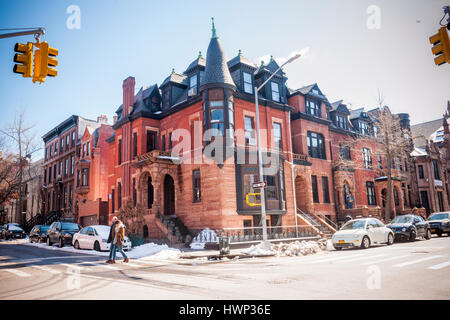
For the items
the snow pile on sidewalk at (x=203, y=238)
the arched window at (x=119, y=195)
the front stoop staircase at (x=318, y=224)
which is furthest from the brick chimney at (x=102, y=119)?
the front stoop staircase at (x=318, y=224)

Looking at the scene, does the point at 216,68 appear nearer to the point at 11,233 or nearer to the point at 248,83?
the point at 248,83

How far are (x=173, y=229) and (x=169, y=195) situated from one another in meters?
5.38

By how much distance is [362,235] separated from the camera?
55.6ft

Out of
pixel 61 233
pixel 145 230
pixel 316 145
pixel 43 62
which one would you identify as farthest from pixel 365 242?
pixel 61 233

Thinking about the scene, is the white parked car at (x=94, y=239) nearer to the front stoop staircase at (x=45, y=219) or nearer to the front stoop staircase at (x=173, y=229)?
the front stoop staircase at (x=173, y=229)

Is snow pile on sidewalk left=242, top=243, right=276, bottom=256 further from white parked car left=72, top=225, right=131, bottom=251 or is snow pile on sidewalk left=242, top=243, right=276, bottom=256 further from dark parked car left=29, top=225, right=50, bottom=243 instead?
dark parked car left=29, top=225, right=50, bottom=243

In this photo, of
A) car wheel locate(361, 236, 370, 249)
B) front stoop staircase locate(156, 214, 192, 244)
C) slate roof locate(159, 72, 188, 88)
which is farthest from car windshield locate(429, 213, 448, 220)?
slate roof locate(159, 72, 188, 88)

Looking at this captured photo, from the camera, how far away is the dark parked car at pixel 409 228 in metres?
20.1

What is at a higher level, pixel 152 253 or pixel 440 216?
pixel 440 216

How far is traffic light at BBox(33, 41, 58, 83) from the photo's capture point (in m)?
9.50

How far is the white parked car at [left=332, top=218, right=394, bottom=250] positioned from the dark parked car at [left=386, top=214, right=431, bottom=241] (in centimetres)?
190

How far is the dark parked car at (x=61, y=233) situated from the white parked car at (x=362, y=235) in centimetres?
1730
